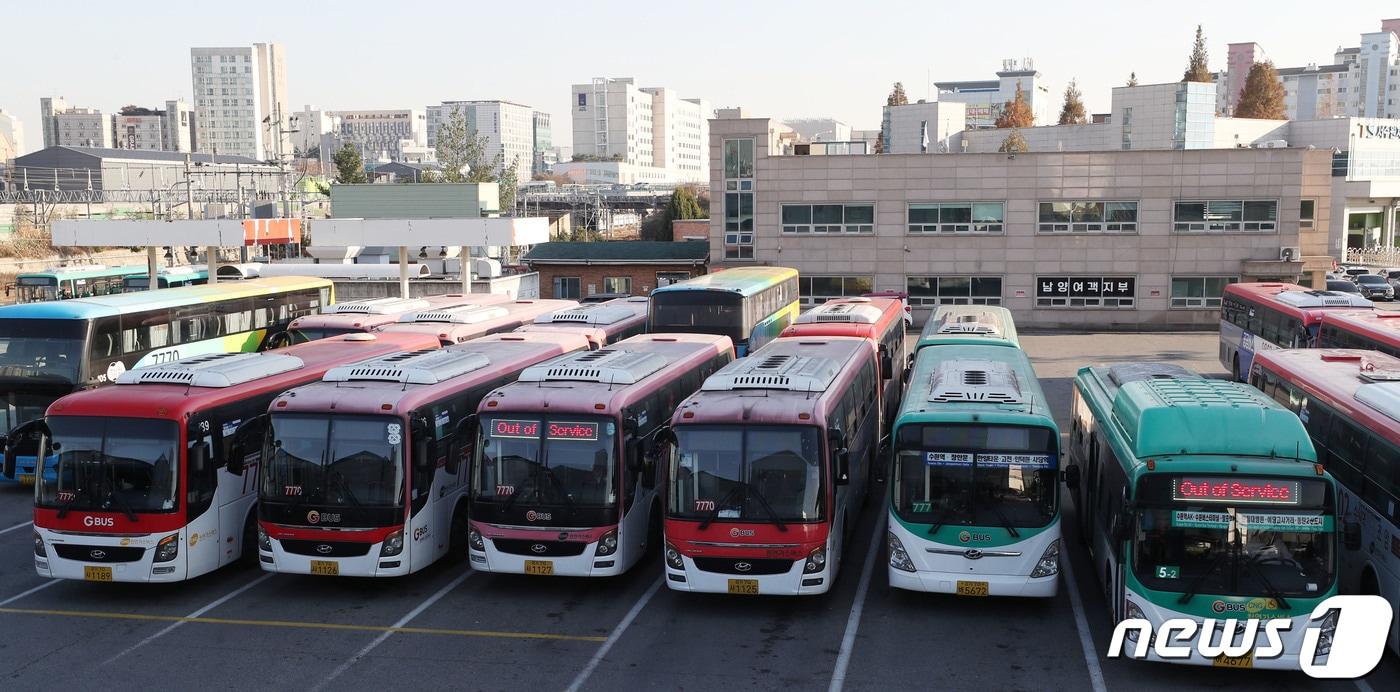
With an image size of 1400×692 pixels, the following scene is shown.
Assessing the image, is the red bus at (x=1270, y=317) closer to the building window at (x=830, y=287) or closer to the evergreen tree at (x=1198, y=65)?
the building window at (x=830, y=287)

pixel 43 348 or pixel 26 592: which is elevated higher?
pixel 43 348

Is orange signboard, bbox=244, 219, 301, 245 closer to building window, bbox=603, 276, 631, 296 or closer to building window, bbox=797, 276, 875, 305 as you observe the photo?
building window, bbox=603, 276, 631, 296

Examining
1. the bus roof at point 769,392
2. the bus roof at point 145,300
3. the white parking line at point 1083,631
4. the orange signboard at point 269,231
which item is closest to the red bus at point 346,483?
the bus roof at point 769,392

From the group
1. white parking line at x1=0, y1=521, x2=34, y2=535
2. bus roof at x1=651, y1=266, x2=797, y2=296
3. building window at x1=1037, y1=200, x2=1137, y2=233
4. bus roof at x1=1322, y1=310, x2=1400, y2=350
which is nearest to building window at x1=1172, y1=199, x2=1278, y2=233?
building window at x1=1037, y1=200, x2=1137, y2=233

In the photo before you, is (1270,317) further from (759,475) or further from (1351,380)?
(759,475)

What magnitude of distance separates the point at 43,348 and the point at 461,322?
7.48 m

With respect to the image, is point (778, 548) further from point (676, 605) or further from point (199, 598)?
Result: point (199, 598)

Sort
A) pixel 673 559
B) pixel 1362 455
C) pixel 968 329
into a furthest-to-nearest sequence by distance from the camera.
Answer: pixel 968 329 < pixel 673 559 < pixel 1362 455

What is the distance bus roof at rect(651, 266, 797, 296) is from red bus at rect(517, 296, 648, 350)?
2.68 feet

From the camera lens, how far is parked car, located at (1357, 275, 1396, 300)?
55000 mm

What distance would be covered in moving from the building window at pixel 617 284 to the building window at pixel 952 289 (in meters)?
12.2

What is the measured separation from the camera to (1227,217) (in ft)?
148

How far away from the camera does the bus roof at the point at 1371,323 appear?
21.2 m

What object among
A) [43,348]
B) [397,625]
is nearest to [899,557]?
[397,625]
